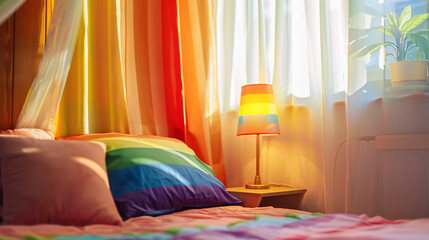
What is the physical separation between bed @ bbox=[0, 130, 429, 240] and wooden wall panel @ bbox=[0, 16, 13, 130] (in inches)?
9.2

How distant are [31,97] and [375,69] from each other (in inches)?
67.2

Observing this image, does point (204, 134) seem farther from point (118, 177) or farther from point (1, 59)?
point (1, 59)

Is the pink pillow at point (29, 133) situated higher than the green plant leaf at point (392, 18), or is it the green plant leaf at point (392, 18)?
the green plant leaf at point (392, 18)

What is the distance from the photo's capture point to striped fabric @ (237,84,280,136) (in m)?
2.42

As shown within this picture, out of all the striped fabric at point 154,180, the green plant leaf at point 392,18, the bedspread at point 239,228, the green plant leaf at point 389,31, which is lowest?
the bedspread at point 239,228

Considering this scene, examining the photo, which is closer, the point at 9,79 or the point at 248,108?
the point at 9,79

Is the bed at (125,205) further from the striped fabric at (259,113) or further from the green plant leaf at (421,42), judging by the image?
the green plant leaf at (421,42)

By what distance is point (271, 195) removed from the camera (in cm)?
228

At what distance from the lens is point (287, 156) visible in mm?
2631

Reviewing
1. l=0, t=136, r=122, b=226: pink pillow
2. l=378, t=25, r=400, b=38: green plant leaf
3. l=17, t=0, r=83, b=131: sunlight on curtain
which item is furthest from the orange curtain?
l=378, t=25, r=400, b=38: green plant leaf

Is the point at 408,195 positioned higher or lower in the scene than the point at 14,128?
lower

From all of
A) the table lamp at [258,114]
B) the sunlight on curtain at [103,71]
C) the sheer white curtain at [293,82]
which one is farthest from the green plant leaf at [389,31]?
the sunlight on curtain at [103,71]

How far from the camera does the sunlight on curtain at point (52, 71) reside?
6.20 feet

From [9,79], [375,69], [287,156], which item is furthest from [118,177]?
[375,69]
